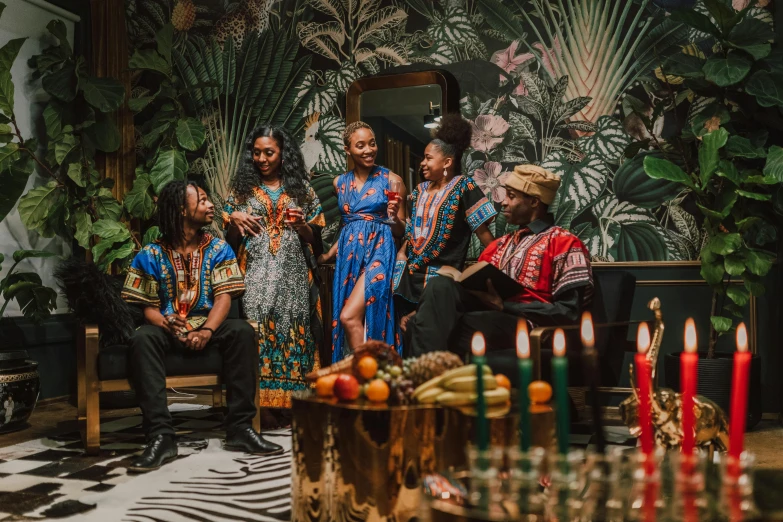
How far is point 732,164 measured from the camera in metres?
4.24

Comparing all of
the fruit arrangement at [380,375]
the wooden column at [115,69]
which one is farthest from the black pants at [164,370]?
the wooden column at [115,69]

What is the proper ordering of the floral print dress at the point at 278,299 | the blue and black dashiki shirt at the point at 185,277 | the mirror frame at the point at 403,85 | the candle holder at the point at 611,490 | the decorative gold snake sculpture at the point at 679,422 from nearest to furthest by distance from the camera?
1. the candle holder at the point at 611,490
2. the decorative gold snake sculpture at the point at 679,422
3. the blue and black dashiki shirt at the point at 185,277
4. the floral print dress at the point at 278,299
5. the mirror frame at the point at 403,85

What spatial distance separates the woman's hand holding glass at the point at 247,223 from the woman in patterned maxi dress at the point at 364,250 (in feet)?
1.84

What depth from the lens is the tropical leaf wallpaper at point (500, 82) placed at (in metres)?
4.91

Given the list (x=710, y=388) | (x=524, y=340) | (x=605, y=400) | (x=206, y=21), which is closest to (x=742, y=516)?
(x=524, y=340)

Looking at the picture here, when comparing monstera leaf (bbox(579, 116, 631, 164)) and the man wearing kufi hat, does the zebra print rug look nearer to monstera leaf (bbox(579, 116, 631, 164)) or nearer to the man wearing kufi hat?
the man wearing kufi hat

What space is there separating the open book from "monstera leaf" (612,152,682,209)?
4.55 feet

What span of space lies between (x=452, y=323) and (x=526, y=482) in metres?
2.52

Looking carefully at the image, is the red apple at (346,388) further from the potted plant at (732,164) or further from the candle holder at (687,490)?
the potted plant at (732,164)

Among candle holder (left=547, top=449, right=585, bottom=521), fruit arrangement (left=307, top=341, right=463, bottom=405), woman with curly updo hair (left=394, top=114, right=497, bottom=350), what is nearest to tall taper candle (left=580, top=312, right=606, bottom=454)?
candle holder (left=547, top=449, right=585, bottom=521)

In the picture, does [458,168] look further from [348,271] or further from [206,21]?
[206,21]

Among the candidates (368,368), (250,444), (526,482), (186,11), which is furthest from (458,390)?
(186,11)

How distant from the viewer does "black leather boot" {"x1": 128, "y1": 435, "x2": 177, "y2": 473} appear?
3443 millimetres

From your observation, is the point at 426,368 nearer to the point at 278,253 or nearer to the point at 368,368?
the point at 368,368
